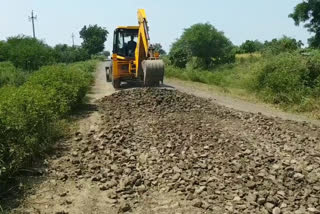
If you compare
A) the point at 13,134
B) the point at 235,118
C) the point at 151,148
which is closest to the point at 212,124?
the point at 235,118

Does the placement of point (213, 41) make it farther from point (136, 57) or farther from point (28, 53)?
point (136, 57)

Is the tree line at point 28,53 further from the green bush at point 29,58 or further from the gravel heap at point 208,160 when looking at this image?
the gravel heap at point 208,160

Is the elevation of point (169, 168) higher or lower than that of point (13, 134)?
lower

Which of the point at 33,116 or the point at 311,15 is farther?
the point at 311,15

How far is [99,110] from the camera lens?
11031mm

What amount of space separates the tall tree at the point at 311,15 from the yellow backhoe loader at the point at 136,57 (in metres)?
22.3

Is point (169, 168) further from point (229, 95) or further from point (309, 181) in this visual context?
point (229, 95)

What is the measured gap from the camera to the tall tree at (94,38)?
72.9 metres

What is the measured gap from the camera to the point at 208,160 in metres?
6.22

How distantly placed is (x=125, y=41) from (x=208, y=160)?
1025 cm

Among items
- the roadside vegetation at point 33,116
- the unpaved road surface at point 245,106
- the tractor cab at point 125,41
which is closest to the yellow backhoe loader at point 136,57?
the tractor cab at point 125,41

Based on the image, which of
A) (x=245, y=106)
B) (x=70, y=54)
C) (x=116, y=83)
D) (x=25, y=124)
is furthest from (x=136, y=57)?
(x=70, y=54)

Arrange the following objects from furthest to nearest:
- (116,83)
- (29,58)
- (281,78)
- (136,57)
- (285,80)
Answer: (29,58)
(116,83)
(136,57)
(281,78)
(285,80)

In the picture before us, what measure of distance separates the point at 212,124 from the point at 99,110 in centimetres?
363
